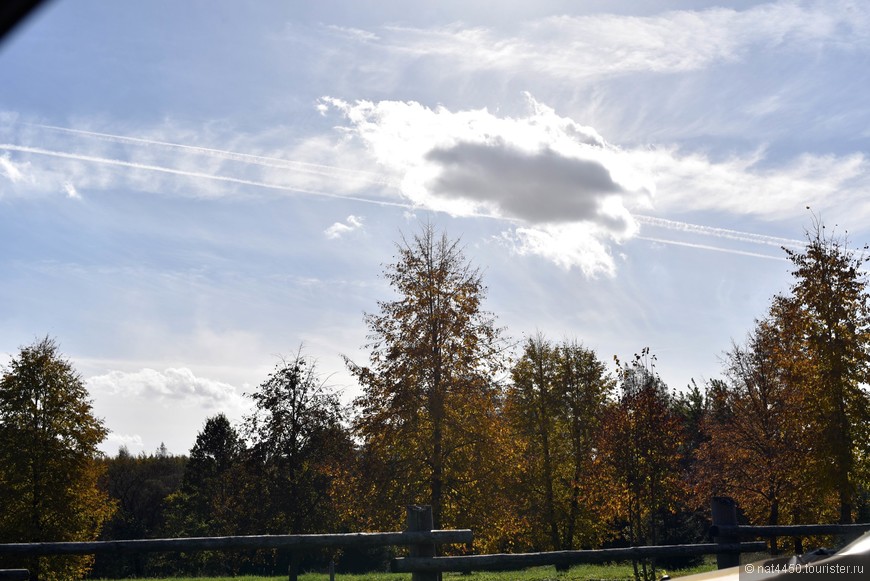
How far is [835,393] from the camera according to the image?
25.5m

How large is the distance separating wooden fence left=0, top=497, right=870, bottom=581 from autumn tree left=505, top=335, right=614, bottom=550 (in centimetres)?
2929

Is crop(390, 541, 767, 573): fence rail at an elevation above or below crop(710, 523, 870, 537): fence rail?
below

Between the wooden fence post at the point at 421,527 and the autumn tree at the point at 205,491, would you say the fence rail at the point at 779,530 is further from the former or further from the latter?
the autumn tree at the point at 205,491

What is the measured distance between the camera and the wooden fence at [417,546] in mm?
7699

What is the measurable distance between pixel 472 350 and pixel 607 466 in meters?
8.91

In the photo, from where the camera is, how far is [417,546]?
8.37 m

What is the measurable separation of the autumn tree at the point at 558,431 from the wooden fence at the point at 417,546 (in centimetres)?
2929

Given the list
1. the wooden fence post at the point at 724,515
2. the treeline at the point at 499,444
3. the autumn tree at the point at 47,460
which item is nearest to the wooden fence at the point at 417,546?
the wooden fence post at the point at 724,515

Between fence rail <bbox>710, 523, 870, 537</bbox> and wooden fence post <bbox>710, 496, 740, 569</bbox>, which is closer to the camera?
fence rail <bbox>710, 523, 870, 537</bbox>

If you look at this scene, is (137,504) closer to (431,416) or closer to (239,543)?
(431,416)

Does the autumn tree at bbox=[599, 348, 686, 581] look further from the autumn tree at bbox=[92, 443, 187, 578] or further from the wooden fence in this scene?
the autumn tree at bbox=[92, 443, 187, 578]

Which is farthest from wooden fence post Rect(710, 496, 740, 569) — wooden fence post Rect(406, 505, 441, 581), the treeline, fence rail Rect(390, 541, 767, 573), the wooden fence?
the treeline

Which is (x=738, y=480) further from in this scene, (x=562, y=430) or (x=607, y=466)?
(x=562, y=430)

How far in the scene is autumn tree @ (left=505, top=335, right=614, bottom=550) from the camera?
39719 millimetres
